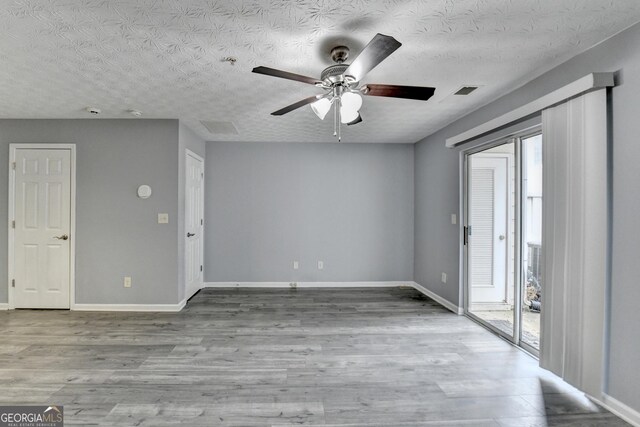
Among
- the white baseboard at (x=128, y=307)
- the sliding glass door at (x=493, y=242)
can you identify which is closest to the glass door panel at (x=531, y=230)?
the sliding glass door at (x=493, y=242)

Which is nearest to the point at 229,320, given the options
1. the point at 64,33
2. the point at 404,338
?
the point at 404,338

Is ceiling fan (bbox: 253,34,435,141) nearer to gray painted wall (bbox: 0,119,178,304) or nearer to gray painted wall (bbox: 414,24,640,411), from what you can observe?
gray painted wall (bbox: 414,24,640,411)

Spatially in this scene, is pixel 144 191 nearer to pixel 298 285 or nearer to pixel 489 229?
pixel 298 285

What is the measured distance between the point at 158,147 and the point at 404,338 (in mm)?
3617

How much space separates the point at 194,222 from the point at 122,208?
0.93 metres

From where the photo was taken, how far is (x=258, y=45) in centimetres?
204

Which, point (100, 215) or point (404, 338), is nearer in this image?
point (404, 338)

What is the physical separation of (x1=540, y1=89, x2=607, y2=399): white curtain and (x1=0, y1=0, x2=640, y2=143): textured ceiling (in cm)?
51

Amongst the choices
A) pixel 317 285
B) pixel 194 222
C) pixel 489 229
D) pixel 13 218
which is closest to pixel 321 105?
pixel 489 229

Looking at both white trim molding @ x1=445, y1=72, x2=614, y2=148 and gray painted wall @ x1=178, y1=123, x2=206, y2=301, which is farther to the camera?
gray painted wall @ x1=178, y1=123, x2=206, y2=301

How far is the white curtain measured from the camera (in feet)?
6.29

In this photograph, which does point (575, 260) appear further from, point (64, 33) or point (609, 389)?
point (64, 33)

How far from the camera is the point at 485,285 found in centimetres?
382

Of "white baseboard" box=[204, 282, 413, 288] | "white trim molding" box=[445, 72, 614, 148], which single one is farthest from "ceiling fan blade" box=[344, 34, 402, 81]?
"white baseboard" box=[204, 282, 413, 288]
